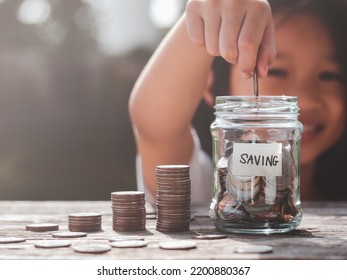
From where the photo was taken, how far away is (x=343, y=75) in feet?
9.95

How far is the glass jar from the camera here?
1304 mm

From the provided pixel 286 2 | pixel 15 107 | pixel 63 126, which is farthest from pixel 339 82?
pixel 15 107

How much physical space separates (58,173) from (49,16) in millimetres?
853

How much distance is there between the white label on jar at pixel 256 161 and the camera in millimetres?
1303

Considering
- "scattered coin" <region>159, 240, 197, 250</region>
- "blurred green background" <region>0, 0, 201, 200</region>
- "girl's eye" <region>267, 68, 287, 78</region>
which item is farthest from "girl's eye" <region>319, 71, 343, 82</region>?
"scattered coin" <region>159, 240, 197, 250</region>

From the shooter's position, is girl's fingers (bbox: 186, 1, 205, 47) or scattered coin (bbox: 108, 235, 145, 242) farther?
girl's fingers (bbox: 186, 1, 205, 47)

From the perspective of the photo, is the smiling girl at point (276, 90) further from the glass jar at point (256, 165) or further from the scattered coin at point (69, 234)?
the scattered coin at point (69, 234)

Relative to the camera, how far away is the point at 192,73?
231 cm

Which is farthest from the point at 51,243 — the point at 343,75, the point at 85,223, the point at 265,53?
the point at 343,75

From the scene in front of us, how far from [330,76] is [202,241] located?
72.6 inches

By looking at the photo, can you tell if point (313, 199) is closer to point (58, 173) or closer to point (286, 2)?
point (286, 2)

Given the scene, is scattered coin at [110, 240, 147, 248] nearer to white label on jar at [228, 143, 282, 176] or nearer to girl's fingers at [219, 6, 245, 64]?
white label on jar at [228, 143, 282, 176]

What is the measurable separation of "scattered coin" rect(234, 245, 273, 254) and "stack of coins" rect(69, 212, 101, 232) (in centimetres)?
41

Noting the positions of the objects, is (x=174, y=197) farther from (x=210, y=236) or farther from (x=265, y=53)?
(x=265, y=53)
